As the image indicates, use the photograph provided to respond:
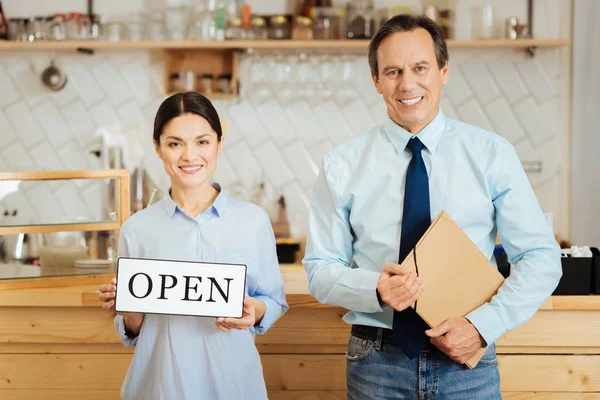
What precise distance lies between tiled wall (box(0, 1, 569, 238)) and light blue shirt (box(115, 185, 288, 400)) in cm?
236

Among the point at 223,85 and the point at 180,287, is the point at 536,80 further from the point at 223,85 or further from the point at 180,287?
the point at 180,287

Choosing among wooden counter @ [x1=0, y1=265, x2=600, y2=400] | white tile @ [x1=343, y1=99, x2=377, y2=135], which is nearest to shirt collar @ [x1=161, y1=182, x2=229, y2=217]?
wooden counter @ [x1=0, y1=265, x2=600, y2=400]

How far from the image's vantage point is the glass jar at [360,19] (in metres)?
3.91

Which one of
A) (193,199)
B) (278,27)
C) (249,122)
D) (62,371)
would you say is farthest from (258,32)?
(193,199)

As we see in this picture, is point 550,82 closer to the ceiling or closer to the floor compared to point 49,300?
closer to the ceiling

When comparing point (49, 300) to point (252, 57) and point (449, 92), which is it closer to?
point (252, 57)

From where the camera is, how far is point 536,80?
407 cm

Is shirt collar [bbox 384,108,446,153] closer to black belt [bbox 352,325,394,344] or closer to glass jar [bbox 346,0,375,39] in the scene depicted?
→ black belt [bbox 352,325,394,344]

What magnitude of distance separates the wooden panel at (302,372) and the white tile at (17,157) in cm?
255

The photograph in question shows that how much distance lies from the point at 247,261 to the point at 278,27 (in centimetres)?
246

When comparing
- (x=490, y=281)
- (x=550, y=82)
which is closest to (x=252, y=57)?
(x=550, y=82)

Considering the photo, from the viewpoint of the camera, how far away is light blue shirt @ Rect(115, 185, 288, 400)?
5.57ft

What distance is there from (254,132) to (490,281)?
2.73 metres

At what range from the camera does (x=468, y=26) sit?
400 centimetres
